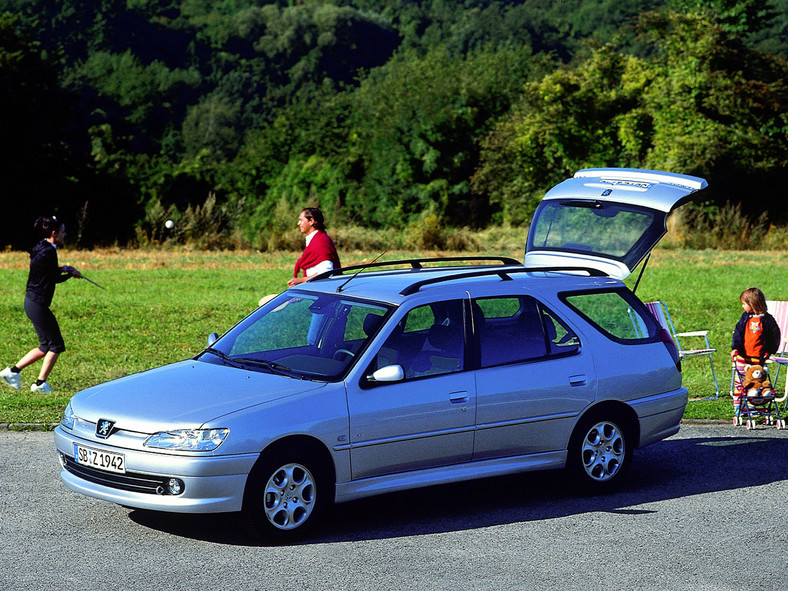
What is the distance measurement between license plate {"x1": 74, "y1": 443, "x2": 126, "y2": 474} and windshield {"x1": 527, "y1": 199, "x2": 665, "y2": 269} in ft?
18.0

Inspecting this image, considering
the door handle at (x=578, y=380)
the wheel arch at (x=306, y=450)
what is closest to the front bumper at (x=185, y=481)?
the wheel arch at (x=306, y=450)

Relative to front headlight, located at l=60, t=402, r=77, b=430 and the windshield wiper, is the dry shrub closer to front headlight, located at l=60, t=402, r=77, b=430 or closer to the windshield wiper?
the windshield wiper

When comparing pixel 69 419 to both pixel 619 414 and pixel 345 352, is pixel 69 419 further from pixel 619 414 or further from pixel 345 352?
pixel 619 414

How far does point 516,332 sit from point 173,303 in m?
13.0

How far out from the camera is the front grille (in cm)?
684

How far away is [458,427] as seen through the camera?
7715 millimetres

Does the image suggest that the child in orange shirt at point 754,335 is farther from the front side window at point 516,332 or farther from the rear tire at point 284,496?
the rear tire at point 284,496

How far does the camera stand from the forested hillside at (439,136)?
147 ft

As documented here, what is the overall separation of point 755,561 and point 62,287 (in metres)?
18.7

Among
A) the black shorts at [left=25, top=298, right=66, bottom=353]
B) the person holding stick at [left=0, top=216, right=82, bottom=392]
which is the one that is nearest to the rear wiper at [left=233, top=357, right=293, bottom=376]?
the person holding stick at [left=0, top=216, right=82, bottom=392]

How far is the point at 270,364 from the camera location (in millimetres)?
7809

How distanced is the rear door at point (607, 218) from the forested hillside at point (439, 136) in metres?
21.9

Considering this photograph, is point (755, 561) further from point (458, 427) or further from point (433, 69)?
point (433, 69)

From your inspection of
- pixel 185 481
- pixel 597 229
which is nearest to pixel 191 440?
pixel 185 481
